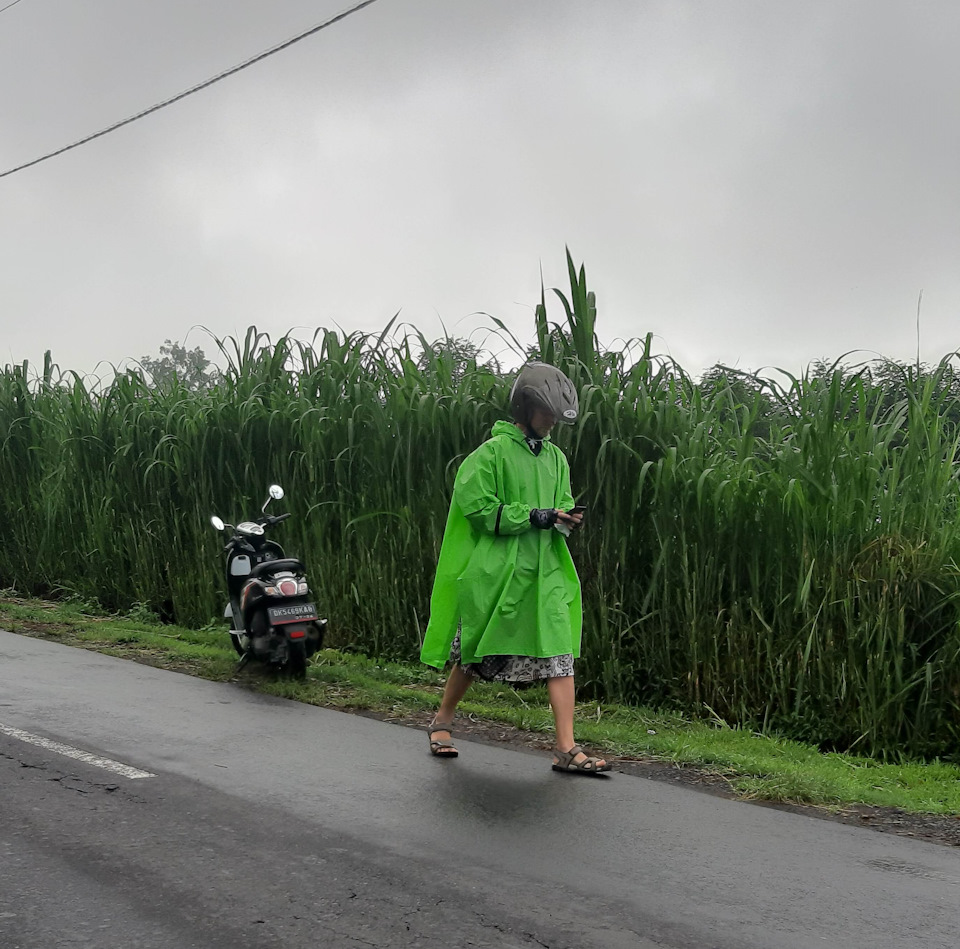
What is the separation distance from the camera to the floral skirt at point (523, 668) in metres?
6.22

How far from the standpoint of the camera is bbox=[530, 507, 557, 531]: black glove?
6184 mm

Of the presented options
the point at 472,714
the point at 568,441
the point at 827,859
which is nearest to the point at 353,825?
the point at 827,859

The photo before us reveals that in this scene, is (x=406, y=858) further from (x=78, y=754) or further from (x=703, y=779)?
(x=78, y=754)

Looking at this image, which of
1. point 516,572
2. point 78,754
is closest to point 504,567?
point 516,572

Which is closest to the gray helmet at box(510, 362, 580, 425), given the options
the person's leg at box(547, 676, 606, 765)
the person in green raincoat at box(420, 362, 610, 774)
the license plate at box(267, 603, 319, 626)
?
the person in green raincoat at box(420, 362, 610, 774)

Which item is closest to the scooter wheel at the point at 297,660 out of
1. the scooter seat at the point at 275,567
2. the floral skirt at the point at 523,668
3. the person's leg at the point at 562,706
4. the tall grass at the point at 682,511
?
the scooter seat at the point at 275,567

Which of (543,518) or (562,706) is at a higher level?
(543,518)

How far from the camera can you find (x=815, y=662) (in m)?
7.35

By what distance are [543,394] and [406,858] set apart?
262cm

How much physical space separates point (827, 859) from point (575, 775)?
162 centimetres

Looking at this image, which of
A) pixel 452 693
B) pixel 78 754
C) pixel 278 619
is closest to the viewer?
pixel 78 754

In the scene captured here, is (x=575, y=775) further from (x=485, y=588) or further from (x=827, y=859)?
(x=827, y=859)

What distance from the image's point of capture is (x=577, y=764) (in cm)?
607

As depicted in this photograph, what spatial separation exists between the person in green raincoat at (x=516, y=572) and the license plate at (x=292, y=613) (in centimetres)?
236
